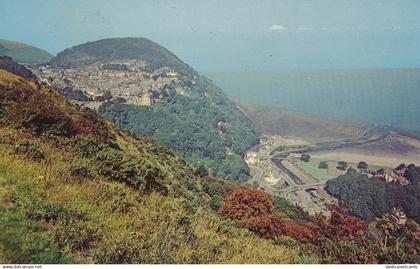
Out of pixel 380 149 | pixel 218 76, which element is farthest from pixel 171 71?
pixel 218 76

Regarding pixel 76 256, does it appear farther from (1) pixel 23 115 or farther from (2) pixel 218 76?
(2) pixel 218 76

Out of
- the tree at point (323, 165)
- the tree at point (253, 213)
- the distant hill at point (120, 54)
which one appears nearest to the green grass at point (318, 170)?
the tree at point (323, 165)

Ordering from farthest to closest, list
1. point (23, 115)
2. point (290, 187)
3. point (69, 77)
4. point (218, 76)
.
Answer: point (218, 76), point (69, 77), point (290, 187), point (23, 115)

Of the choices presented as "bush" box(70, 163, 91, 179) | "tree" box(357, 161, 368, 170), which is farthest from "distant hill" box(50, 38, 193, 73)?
"bush" box(70, 163, 91, 179)

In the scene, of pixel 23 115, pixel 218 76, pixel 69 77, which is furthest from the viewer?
pixel 218 76

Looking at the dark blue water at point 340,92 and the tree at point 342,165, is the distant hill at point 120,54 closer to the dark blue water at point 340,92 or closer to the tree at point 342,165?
the dark blue water at point 340,92

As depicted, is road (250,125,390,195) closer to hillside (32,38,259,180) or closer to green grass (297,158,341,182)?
green grass (297,158,341,182)
